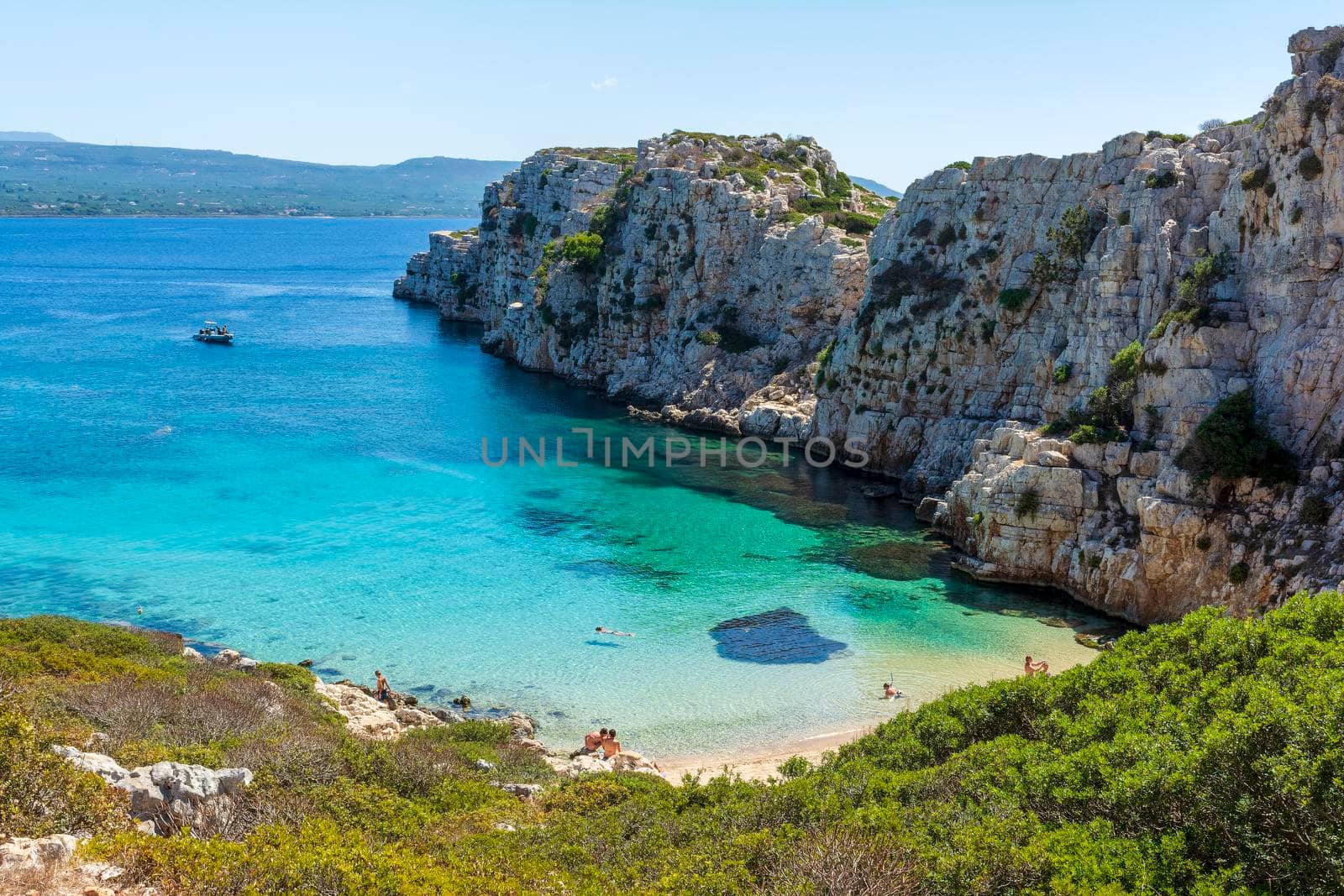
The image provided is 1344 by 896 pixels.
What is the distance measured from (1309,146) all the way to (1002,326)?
54.3 feet

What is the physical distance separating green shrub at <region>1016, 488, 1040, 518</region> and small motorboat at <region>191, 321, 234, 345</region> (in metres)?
76.0

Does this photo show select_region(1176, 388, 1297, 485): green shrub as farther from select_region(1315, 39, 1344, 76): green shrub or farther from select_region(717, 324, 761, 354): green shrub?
select_region(717, 324, 761, 354): green shrub

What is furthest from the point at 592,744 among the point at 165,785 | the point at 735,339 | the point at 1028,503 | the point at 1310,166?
the point at 735,339

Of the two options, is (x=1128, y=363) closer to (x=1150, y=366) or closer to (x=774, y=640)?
(x=1150, y=366)

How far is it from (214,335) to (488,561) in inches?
2496

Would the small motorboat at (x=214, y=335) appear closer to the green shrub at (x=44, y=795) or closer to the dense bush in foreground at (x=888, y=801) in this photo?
the dense bush in foreground at (x=888, y=801)

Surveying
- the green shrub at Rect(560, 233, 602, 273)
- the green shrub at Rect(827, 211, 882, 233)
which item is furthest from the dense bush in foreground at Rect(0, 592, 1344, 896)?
the green shrub at Rect(560, 233, 602, 273)

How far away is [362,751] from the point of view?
1952 cm

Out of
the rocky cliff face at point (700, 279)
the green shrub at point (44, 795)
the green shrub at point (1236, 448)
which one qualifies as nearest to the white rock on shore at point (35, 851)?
the green shrub at point (44, 795)

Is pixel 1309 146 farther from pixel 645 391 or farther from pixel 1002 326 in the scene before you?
pixel 645 391

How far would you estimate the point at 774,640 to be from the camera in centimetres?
3412

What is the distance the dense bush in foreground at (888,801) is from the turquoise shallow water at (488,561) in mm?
8733

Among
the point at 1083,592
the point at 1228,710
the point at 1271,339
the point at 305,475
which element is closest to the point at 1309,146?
the point at 1271,339

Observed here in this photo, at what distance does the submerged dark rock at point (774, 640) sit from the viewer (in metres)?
32.9
